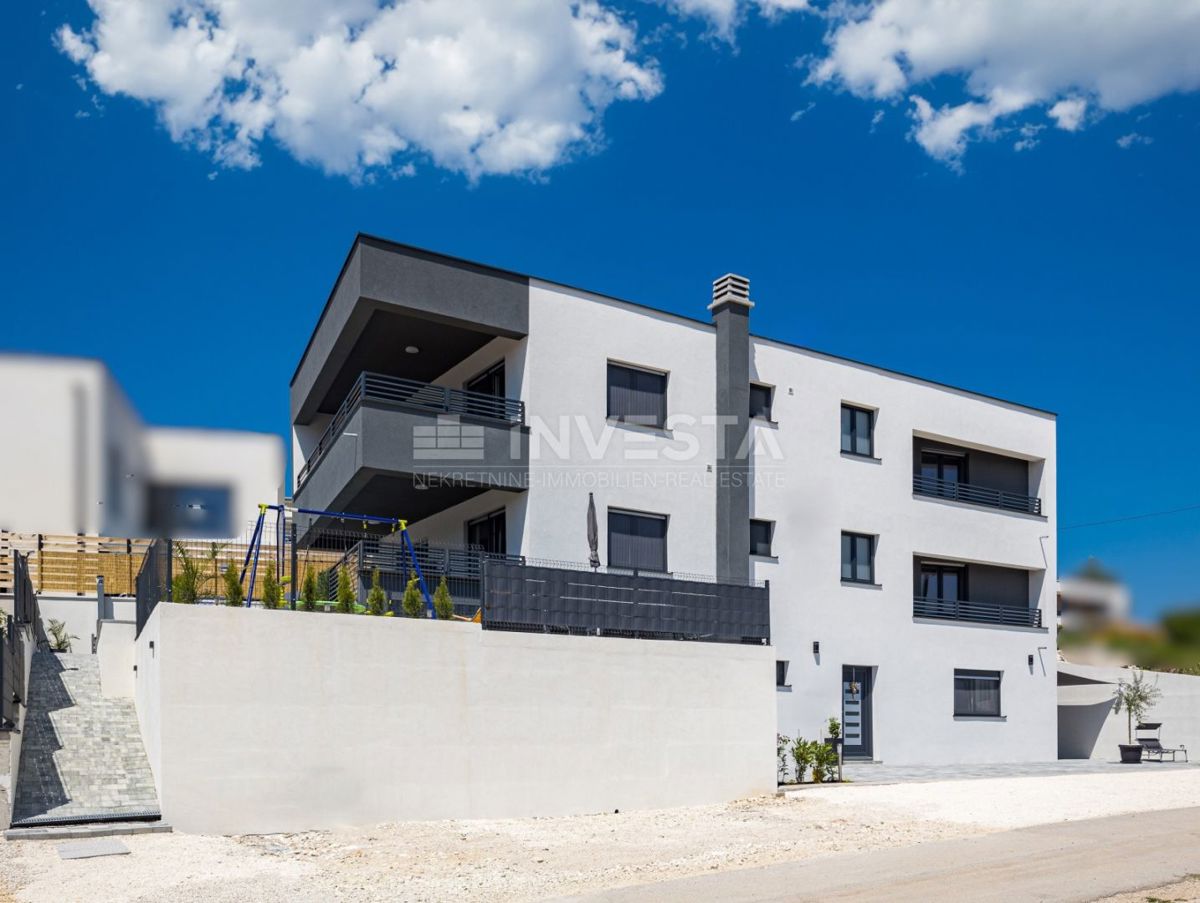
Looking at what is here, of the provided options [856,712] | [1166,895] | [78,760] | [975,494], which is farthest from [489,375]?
[1166,895]

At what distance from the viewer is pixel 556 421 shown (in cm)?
2066

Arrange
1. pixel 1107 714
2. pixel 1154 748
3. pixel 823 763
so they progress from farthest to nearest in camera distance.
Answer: pixel 1107 714
pixel 1154 748
pixel 823 763

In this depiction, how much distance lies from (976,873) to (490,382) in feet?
44.5

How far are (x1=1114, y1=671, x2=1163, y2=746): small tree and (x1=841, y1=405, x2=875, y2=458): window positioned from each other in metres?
10.5

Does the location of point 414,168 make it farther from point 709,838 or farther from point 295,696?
point 709,838

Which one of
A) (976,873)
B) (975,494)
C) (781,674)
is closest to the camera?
(976,873)

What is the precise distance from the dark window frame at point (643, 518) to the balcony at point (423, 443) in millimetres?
1914

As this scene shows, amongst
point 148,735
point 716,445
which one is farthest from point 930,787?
point 148,735

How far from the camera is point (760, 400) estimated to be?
23.8m

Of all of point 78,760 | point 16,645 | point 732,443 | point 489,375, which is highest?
point 489,375

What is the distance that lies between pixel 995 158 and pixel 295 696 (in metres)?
19.2

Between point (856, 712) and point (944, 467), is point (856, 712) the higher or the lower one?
the lower one

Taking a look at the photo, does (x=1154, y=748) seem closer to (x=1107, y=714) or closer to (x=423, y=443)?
(x=1107, y=714)

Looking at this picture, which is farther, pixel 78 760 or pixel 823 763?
pixel 823 763
